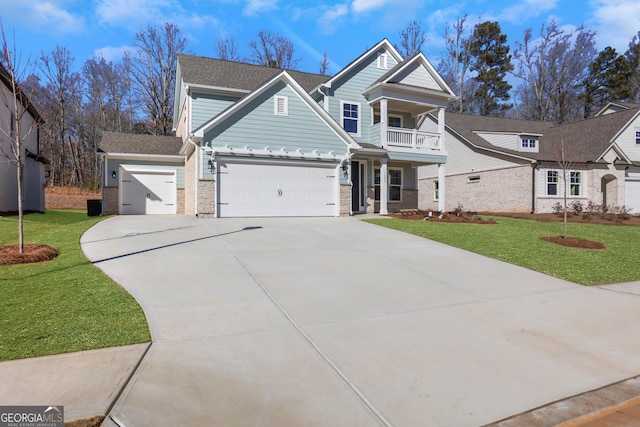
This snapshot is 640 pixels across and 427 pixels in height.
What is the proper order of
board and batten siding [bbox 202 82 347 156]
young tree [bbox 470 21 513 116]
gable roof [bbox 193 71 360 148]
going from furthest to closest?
young tree [bbox 470 21 513 116], board and batten siding [bbox 202 82 347 156], gable roof [bbox 193 71 360 148]

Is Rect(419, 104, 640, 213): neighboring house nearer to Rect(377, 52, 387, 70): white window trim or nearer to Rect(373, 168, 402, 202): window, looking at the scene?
Rect(373, 168, 402, 202): window

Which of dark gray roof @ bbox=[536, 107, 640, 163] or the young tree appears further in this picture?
the young tree

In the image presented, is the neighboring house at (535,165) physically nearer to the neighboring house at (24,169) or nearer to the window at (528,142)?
the window at (528,142)

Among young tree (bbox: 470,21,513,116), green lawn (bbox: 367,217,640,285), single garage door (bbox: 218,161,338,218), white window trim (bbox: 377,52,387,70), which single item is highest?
young tree (bbox: 470,21,513,116)

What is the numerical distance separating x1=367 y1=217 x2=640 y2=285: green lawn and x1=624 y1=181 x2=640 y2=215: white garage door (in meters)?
14.5

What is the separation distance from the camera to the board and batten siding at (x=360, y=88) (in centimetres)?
1783

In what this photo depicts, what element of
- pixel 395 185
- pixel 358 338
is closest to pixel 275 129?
pixel 395 185

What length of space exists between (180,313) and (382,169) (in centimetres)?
1377

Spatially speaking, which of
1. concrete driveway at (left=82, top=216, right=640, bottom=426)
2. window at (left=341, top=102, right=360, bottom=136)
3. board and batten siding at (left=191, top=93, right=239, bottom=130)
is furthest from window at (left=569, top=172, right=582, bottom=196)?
board and batten siding at (left=191, top=93, right=239, bottom=130)

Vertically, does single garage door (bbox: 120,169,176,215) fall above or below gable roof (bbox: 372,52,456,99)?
below

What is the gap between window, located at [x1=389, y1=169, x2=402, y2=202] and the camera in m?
20.0

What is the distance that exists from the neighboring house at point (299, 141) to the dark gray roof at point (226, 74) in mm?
61

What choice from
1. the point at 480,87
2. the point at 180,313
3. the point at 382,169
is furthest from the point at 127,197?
the point at 480,87

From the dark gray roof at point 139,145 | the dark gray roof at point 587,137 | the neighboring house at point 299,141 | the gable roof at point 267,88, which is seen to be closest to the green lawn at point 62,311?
the neighboring house at point 299,141
